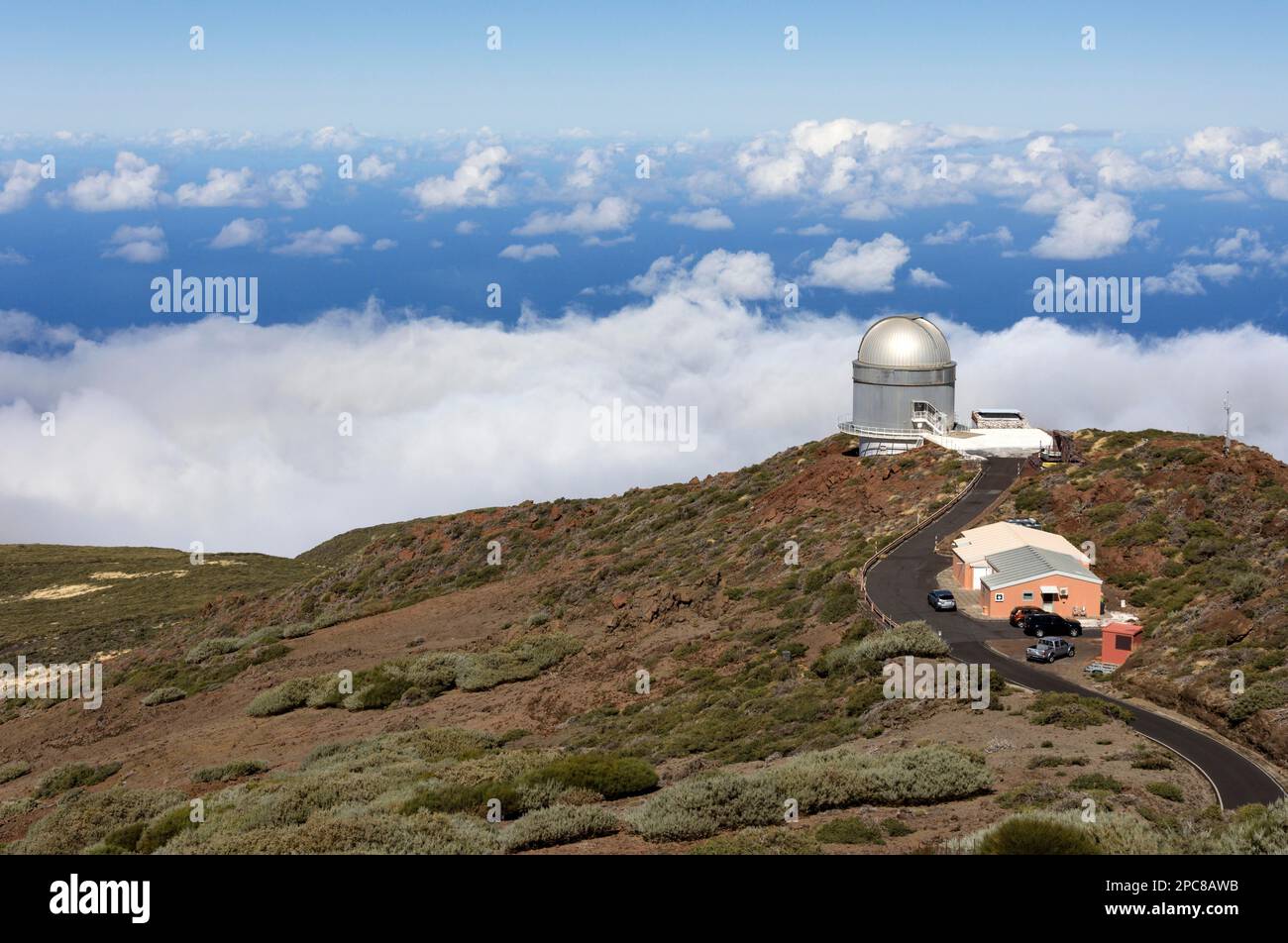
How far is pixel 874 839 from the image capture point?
1523 cm

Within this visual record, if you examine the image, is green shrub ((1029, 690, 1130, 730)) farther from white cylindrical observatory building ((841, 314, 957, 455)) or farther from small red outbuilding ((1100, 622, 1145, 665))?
white cylindrical observatory building ((841, 314, 957, 455))

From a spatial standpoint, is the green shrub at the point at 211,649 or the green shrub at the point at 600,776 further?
the green shrub at the point at 211,649

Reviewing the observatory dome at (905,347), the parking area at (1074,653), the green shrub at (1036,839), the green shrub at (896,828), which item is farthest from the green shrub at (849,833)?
the observatory dome at (905,347)

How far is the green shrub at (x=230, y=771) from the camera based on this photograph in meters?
26.3

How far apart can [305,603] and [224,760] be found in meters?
26.2

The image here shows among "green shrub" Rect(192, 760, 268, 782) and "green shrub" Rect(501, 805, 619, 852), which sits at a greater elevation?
"green shrub" Rect(501, 805, 619, 852)

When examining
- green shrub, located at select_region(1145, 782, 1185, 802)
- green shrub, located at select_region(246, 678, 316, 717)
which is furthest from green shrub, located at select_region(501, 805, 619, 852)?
green shrub, located at select_region(246, 678, 316, 717)

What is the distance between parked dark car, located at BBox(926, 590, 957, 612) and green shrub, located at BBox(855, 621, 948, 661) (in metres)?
4.64

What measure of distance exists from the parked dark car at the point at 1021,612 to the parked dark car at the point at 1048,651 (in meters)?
2.05

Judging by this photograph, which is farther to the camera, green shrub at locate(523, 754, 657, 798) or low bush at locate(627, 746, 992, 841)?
green shrub at locate(523, 754, 657, 798)

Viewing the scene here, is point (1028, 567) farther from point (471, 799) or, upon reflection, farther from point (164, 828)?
point (164, 828)

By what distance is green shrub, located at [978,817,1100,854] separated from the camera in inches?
496

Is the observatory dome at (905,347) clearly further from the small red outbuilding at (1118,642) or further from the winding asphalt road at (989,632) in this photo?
the small red outbuilding at (1118,642)
